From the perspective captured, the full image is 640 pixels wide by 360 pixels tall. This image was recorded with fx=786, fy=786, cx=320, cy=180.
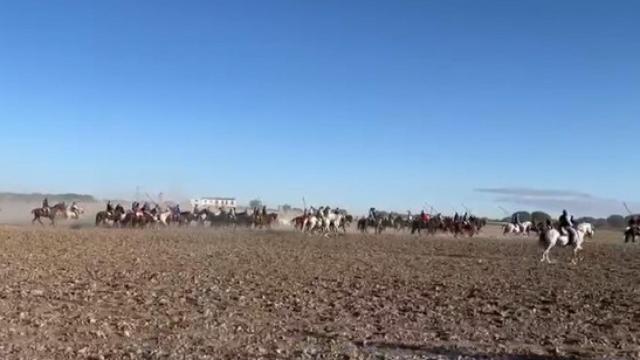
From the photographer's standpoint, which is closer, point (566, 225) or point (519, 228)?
point (566, 225)

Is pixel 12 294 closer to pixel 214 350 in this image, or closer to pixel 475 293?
pixel 214 350

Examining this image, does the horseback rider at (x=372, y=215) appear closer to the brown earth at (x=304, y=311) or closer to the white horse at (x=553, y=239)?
the white horse at (x=553, y=239)

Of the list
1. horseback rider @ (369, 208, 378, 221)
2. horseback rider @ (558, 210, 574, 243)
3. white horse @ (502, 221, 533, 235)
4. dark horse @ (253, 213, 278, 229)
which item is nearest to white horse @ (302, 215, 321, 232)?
dark horse @ (253, 213, 278, 229)

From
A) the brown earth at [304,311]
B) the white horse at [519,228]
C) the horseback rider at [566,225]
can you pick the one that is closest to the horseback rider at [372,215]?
the white horse at [519,228]

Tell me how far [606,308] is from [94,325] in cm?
951

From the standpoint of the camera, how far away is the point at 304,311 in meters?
14.2

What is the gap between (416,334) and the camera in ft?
40.4

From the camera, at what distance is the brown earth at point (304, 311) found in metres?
11.2

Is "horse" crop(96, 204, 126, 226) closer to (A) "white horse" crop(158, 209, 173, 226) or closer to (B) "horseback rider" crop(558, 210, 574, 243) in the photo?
(A) "white horse" crop(158, 209, 173, 226)

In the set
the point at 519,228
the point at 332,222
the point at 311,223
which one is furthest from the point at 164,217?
the point at 519,228

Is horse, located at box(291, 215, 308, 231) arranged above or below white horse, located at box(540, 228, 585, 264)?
above

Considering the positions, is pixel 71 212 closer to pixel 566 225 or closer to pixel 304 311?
pixel 566 225

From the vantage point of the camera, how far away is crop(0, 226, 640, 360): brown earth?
11.2m

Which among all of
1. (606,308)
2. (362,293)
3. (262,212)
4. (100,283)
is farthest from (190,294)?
(262,212)
